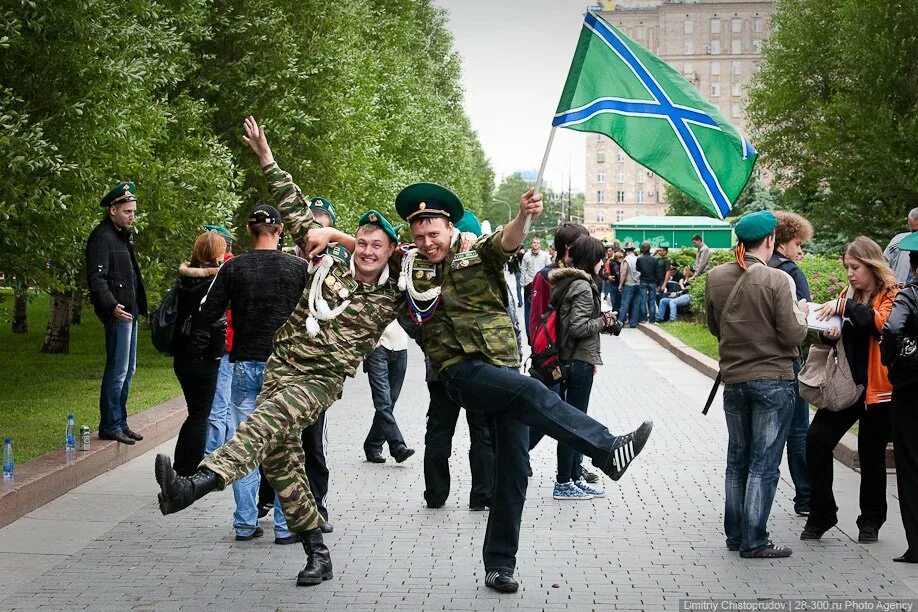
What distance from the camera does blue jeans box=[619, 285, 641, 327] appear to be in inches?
1235

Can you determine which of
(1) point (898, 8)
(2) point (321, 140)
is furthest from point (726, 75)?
(2) point (321, 140)

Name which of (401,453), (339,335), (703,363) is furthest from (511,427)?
(703,363)

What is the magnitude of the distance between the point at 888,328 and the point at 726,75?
486 feet

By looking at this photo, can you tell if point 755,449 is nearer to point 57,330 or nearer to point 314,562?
point 314,562

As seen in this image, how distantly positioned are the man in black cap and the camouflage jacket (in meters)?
4.38

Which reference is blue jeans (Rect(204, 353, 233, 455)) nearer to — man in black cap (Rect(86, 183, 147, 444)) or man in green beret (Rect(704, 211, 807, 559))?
man in black cap (Rect(86, 183, 147, 444))

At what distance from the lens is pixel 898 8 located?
33.6 meters

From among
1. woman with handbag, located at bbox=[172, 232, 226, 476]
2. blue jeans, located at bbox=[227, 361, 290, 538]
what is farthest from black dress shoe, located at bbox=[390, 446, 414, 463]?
blue jeans, located at bbox=[227, 361, 290, 538]

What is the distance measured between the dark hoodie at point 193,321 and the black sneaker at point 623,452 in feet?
11.1

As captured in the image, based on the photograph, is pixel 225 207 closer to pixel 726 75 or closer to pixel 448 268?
pixel 448 268

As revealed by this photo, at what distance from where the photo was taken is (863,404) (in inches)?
306

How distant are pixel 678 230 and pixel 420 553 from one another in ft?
168

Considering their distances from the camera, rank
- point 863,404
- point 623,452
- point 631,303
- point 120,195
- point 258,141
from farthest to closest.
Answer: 1. point 631,303
2. point 120,195
3. point 863,404
4. point 258,141
5. point 623,452

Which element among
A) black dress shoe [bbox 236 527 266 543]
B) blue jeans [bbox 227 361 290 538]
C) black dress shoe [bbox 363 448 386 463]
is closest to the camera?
blue jeans [bbox 227 361 290 538]
